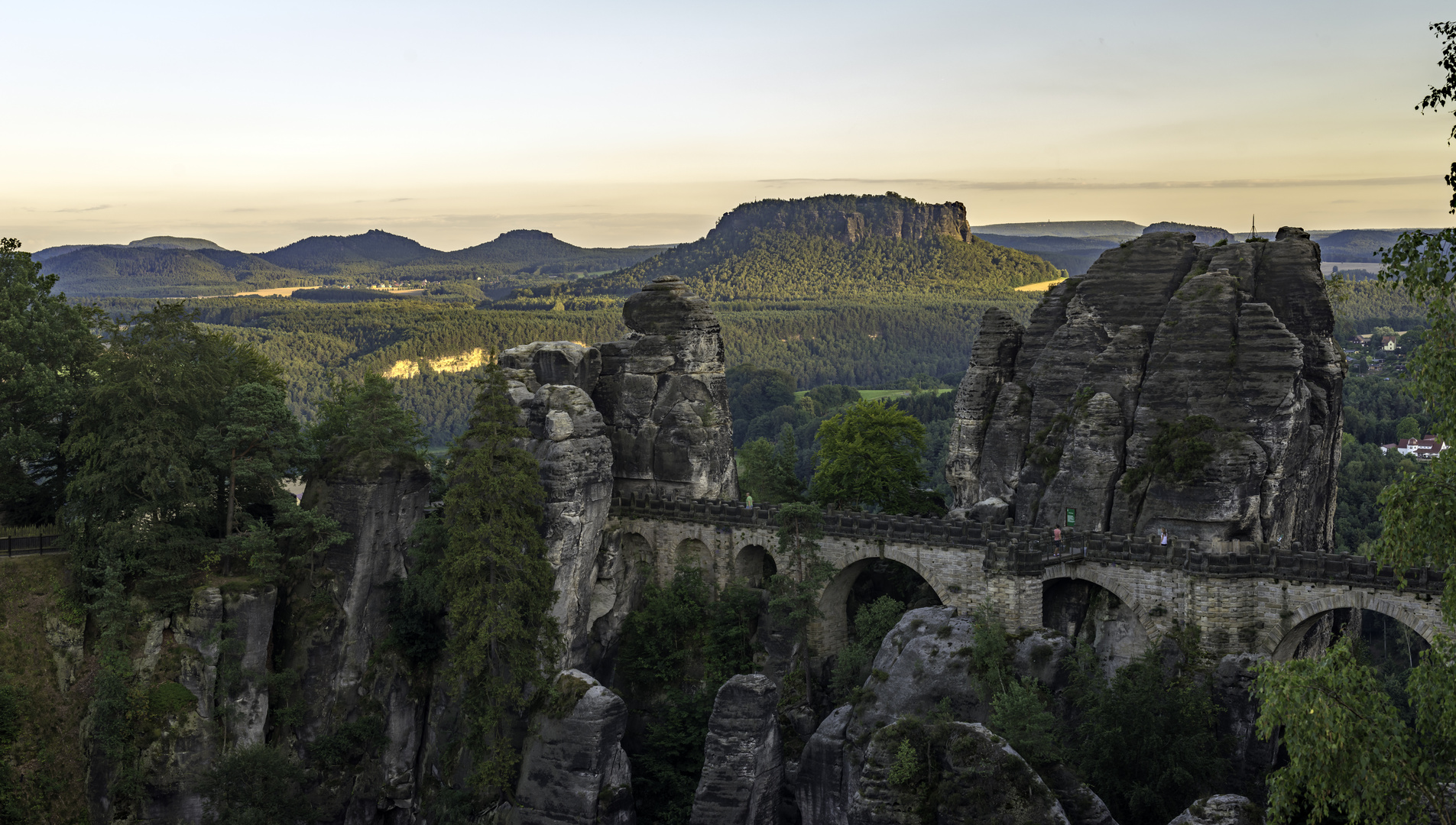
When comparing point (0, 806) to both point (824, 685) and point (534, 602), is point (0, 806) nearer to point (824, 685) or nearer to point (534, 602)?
point (534, 602)

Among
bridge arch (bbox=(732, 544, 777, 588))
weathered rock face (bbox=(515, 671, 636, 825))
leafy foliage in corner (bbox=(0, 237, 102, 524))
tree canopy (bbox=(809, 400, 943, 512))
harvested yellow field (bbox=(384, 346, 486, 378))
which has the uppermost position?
leafy foliage in corner (bbox=(0, 237, 102, 524))

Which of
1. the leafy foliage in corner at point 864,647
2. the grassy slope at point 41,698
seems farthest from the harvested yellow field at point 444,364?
the leafy foliage in corner at point 864,647

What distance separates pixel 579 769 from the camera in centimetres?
4194

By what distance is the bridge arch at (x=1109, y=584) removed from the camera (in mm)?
40750

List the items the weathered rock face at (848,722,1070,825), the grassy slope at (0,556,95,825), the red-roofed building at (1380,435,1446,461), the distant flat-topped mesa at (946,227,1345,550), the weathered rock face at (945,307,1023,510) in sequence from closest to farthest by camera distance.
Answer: the weathered rock face at (848,722,1070,825) < the grassy slope at (0,556,95,825) < the distant flat-topped mesa at (946,227,1345,550) < the weathered rock face at (945,307,1023,510) < the red-roofed building at (1380,435,1446,461)

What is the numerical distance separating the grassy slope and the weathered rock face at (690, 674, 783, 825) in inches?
856

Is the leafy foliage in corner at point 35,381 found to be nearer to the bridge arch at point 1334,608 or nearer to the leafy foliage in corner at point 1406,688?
the leafy foliage in corner at point 1406,688

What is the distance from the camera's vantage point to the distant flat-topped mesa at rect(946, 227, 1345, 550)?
139 feet

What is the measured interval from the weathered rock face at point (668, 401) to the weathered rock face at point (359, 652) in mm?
9277

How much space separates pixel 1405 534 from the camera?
61.4ft

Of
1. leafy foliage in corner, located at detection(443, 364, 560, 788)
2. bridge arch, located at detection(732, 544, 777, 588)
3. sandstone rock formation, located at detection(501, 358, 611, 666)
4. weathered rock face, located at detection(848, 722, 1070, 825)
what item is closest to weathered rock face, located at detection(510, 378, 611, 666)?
sandstone rock formation, located at detection(501, 358, 611, 666)

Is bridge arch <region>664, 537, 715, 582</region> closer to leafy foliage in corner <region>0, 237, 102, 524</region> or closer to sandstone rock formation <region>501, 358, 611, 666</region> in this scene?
sandstone rock formation <region>501, 358, 611, 666</region>

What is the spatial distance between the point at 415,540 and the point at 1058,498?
24.6m

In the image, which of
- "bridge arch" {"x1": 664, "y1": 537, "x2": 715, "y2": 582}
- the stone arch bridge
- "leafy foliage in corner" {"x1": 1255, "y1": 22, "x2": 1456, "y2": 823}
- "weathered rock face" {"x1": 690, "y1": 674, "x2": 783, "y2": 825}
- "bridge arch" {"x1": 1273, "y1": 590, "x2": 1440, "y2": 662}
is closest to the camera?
"leafy foliage in corner" {"x1": 1255, "y1": 22, "x2": 1456, "y2": 823}
